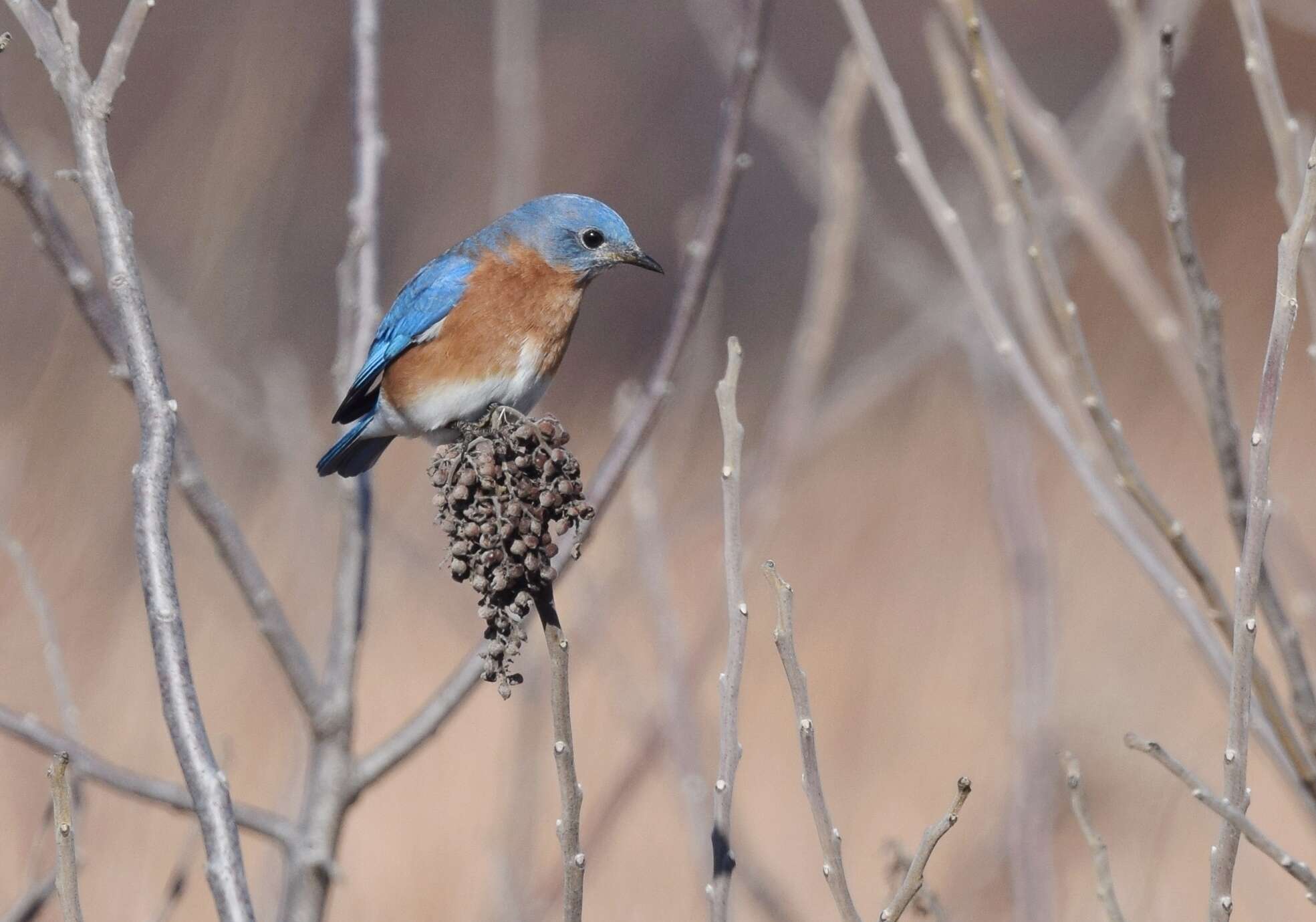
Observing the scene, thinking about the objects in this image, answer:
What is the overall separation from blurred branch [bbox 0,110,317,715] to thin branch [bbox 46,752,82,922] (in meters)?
0.53

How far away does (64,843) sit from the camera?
1.23 meters

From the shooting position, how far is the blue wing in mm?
2791

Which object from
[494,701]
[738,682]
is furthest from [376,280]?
[494,701]

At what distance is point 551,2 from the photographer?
30.3 ft

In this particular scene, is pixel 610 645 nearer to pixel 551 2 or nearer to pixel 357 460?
pixel 357 460

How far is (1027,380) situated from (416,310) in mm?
1426

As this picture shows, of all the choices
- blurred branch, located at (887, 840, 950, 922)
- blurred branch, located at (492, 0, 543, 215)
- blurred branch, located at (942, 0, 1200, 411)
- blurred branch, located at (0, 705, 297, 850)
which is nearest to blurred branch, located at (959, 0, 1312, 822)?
blurred branch, located at (942, 0, 1200, 411)

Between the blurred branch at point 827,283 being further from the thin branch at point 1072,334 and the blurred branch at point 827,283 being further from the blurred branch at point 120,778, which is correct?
the blurred branch at point 120,778

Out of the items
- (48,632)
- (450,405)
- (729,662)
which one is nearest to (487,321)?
(450,405)

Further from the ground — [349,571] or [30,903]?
[349,571]

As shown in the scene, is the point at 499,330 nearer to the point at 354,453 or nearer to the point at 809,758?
the point at 354,453

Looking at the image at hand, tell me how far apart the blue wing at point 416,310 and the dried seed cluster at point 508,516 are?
121 centimetres

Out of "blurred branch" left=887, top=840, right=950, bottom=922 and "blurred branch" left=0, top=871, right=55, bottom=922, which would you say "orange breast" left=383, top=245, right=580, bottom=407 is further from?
"blurred branch" left=887, top=840, right=950, bottom=922

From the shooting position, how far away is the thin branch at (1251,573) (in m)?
1.33
